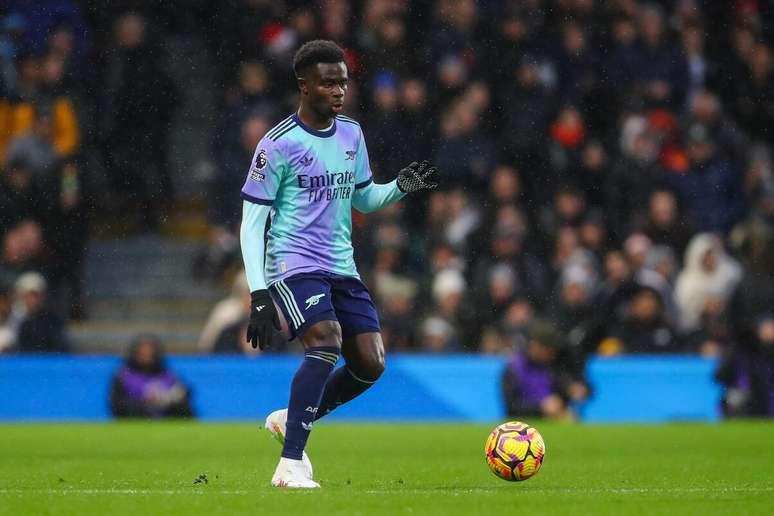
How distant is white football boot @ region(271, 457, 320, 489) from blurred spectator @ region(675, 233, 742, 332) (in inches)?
394

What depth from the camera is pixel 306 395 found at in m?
7.97

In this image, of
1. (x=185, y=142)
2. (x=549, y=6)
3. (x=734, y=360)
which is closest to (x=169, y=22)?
(x=185, y=142)

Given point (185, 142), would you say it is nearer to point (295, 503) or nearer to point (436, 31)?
point (436, 31)

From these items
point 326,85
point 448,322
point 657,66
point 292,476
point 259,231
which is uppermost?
point 657,66

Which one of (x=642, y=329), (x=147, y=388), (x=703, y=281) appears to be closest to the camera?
(x=147, y=388)

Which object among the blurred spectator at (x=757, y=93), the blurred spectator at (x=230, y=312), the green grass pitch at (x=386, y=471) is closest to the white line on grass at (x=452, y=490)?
the green grass pitch at (x=386, y=471)

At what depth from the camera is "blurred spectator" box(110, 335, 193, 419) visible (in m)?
16.2

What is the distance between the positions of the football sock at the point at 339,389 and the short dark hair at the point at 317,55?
1.76 m

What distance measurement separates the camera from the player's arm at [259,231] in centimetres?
793

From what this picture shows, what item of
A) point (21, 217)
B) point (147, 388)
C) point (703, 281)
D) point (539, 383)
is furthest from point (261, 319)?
point (21, 217)

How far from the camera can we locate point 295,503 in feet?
23.5

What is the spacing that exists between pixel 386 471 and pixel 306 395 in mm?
1972

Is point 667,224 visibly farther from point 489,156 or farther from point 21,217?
point 21,217

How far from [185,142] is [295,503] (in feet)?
46.9
